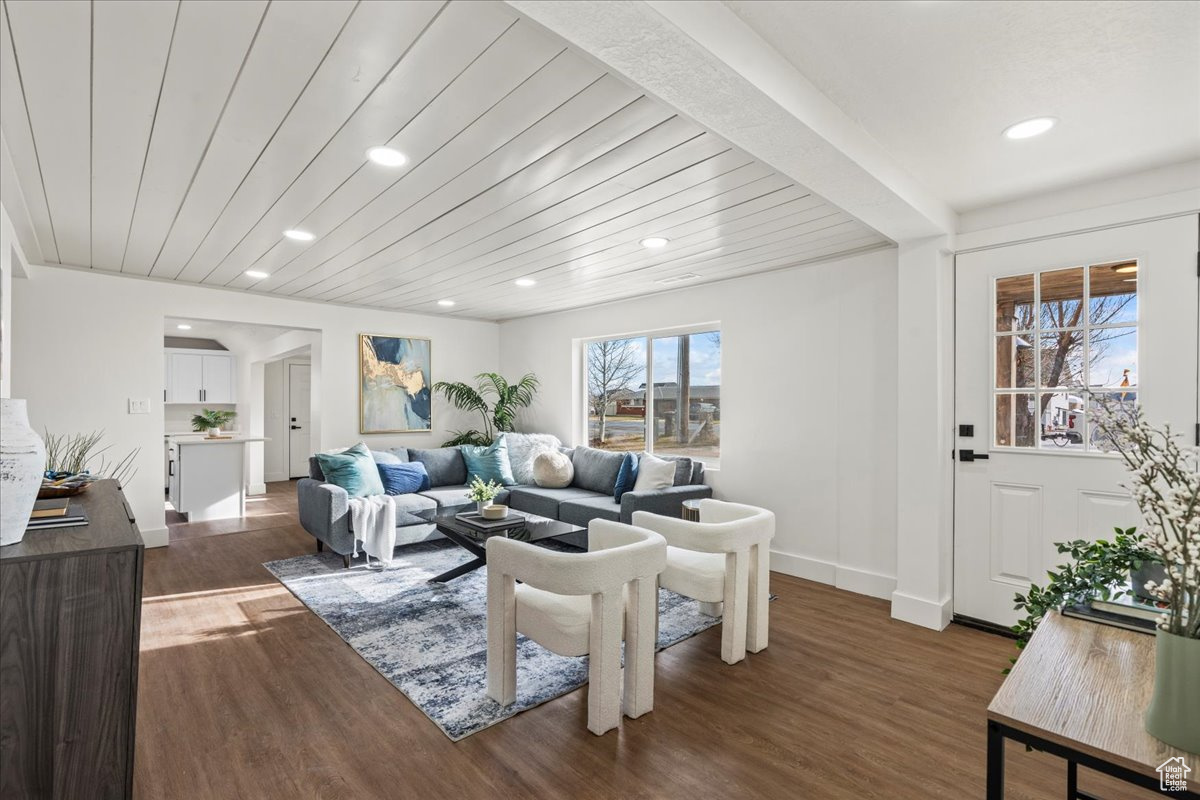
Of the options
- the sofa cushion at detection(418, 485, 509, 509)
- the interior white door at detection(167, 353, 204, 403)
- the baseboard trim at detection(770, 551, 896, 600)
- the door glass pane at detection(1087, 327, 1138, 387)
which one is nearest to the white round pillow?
the sofa cushion at detection(418, 485, 509, 509)

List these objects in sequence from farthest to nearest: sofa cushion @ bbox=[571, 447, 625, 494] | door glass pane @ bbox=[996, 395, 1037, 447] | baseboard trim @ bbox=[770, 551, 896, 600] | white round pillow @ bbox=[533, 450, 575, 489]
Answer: white round pillow @ bbox=[533, 450, 575, 489] → sofa cushion @ bbox=[571, 447, 625, 494] → baseboard trim @ bbox=[770, 551, 896, 600] → door glass pane @ bbox=[996, 395, 1037, 447]

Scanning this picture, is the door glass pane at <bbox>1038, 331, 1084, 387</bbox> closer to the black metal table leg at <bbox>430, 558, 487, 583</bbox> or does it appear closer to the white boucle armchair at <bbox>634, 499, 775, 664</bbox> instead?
the white boucle armchair at <bbox>634, 499, 775, 664</bbox>

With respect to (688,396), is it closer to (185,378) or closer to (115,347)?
(115,347)

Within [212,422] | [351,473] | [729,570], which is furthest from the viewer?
[212,422]

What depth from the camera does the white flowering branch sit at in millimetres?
948

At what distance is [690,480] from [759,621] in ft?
5.90

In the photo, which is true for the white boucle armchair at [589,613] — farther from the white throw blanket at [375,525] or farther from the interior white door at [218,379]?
the interior white door at [218,379]

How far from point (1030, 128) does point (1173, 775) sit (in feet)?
7.20

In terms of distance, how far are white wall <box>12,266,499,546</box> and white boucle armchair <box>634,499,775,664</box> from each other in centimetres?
419

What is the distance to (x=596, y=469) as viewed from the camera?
5203 millimetres

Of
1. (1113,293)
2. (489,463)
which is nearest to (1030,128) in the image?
(1113,293)

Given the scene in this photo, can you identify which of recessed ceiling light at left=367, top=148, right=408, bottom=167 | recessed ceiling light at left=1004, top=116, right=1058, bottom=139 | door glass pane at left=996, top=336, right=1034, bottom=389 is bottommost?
door glass pane at left=996, top=336, right=1034, bottom=389

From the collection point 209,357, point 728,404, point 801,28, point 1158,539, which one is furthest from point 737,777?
point 209,357

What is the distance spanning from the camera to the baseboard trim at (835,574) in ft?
12.0
